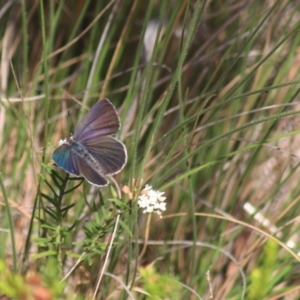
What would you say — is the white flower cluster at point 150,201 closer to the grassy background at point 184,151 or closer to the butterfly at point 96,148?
the butterfly at point 96,148

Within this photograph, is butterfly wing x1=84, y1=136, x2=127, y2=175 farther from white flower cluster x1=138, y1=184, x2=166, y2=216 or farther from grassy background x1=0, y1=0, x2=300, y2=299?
grassy background x1=0, y1=0, x2=300, y2=299

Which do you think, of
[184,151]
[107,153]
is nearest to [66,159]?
[107,153]

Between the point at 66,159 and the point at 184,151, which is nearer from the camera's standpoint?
the point at 66,159

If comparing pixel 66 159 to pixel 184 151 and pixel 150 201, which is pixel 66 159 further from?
pixel 184 151

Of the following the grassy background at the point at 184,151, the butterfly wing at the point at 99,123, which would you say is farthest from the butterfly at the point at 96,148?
the grassy background at the point at 184,151

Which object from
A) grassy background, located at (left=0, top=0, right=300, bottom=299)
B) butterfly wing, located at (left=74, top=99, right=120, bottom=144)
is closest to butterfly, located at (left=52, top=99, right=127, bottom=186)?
butterfly wing, located at (left=74, top=99, right=120, bottom=144)

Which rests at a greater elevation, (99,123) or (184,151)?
(99,123)

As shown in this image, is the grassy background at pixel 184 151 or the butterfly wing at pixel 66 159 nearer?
the butterfly wing at pixel 66 159

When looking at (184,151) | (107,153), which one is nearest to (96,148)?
(107,153)
